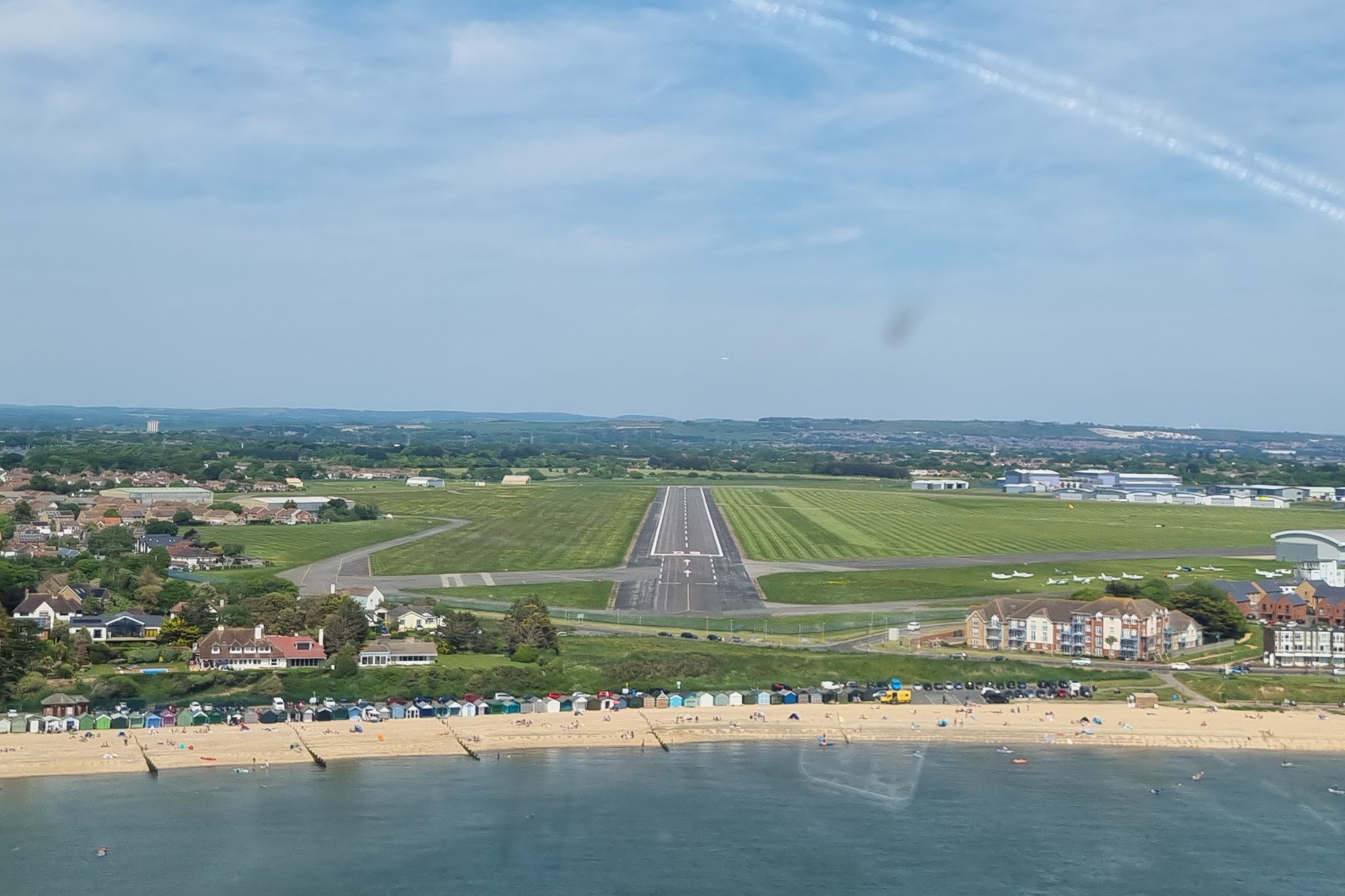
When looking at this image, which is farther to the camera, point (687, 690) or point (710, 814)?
point (687, 690)

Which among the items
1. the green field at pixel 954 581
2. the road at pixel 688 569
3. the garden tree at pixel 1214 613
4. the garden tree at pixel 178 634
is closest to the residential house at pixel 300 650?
the garden tree at pixel 178 634

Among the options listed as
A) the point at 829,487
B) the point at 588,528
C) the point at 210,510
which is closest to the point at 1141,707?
the point at 588,528

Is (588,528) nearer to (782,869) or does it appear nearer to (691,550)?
(691,550)

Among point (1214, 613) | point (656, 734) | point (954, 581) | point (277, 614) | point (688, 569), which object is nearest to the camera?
point (656, 734)

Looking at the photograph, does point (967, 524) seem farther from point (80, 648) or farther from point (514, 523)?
point (80, 648)

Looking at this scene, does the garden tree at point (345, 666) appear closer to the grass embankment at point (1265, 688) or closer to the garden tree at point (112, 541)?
the grass embankment at point (1265, 688)

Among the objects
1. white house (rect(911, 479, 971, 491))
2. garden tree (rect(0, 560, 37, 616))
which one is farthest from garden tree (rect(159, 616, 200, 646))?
white house (rect(911, 479, 971, 491))

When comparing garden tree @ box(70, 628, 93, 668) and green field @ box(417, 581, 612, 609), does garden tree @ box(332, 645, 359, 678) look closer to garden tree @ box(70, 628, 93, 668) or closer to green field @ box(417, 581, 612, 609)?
garden tree @ box(70, 628, 93, 668)

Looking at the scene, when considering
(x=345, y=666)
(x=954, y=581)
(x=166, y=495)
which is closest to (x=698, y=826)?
(x=345, y=666)
